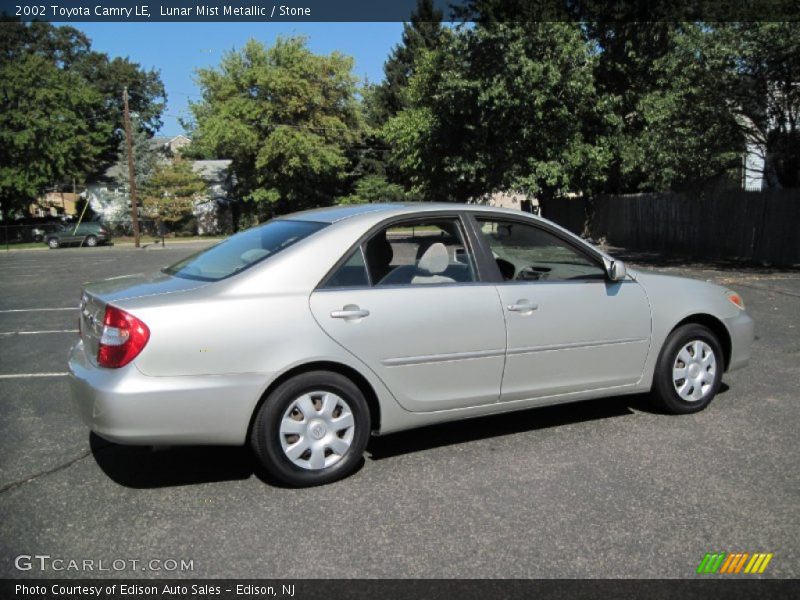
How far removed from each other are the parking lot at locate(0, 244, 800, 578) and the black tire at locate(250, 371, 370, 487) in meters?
0.09

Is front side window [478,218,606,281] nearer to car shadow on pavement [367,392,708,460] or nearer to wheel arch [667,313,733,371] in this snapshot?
wheel arch [667,313,733,371]

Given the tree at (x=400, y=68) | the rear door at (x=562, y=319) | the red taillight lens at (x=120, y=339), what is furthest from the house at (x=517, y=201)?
the red taillight lens at (x=120, y=339)

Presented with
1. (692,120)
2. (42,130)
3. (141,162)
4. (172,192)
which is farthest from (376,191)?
(692,120)

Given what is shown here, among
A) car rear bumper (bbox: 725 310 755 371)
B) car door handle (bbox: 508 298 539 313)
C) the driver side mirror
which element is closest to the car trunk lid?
car door handle (bbox: 508 298 539 313)

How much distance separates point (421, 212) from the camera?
4.61 metres

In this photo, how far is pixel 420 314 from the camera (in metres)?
4.30

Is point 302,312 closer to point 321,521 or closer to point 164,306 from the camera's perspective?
point 164,306

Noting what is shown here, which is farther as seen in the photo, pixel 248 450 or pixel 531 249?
pixel 531 249

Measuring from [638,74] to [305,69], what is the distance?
26979 millimetres

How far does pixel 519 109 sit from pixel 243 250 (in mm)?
23324

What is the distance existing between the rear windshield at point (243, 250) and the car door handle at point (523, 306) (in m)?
1.33

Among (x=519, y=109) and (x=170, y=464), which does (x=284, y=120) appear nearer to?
(x=519, y=109)

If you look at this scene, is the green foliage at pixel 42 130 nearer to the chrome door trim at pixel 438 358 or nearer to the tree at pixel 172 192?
the tree at pixel 172 192

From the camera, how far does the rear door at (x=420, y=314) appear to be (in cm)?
414
